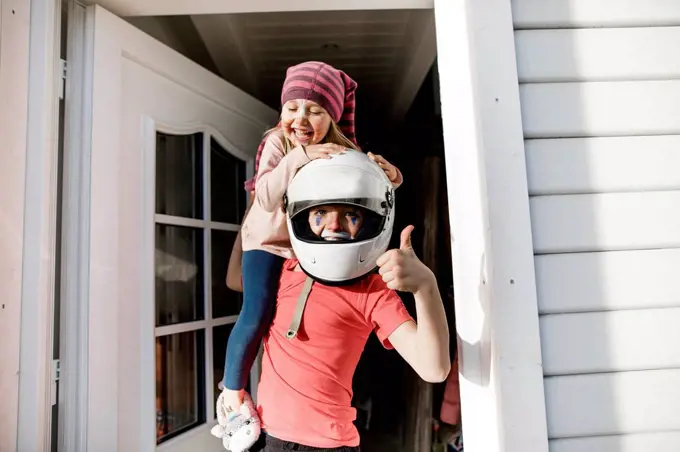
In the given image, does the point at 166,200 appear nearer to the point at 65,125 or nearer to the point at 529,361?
the point at 65,125

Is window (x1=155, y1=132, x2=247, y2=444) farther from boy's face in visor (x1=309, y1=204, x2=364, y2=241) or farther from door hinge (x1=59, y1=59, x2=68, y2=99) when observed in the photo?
boy's face in visor (x1=309, y1=204, x2=364, y2=241)

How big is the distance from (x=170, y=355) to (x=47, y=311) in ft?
1.32

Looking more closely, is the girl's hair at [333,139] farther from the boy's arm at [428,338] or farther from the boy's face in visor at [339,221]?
the boy's arm at [428,338]

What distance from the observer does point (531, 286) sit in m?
0.95

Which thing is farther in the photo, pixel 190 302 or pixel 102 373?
pixel 190 302

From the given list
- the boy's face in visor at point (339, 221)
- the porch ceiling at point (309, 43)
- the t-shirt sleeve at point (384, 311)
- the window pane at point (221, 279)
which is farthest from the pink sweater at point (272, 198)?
the porch ceiling at point (309, 43)

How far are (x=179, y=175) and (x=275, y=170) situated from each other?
587mm

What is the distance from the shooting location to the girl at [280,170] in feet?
3.09

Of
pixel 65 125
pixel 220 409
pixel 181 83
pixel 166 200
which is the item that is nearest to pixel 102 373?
pixel 220 409

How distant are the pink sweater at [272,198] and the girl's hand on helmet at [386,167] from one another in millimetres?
13

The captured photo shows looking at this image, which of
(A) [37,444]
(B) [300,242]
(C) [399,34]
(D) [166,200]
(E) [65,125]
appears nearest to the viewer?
(B) [300,242]

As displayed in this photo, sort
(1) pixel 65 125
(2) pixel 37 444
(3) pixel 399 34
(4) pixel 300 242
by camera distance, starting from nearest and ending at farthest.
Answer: (4) pixel 300 242, (2) pixel 37 444, (1) pixel 65 125, (3) pixel 399 34

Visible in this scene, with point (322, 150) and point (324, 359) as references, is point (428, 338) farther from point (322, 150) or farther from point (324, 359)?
point (322, 150)

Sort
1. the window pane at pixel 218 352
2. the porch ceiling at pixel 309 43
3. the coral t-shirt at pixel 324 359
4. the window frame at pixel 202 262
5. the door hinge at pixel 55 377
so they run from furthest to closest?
the porch ceiling at pixel 309 43 < the window pane at pixel 218 352 < the window frame at pixel 202 262 < the door hinge at pixel 55 377 < the coral t-shirt at pixel 324 359
